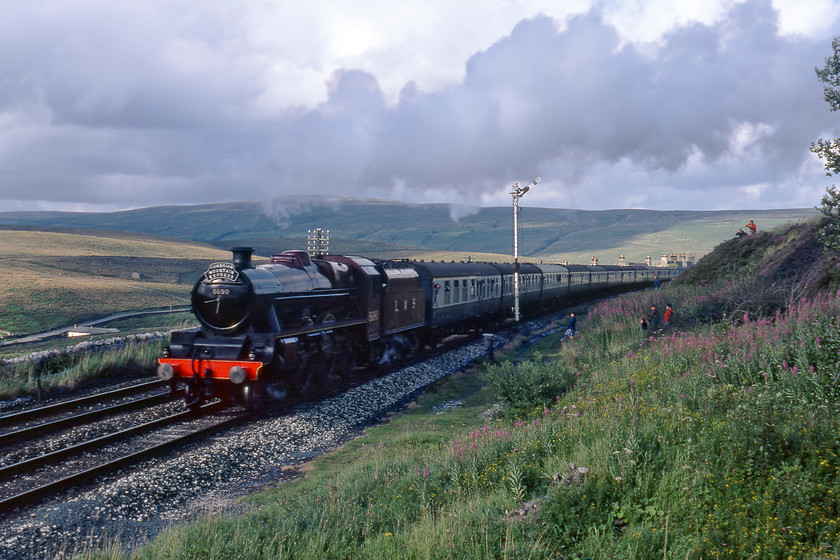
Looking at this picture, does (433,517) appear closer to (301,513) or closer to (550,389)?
(301,513)

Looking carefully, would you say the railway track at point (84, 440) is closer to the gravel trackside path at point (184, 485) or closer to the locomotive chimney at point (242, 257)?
the gravel trackside path at point (184, 485)

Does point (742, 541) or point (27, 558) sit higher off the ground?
point (742, 541)

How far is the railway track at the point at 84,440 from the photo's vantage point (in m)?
9.09

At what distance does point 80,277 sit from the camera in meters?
60.8

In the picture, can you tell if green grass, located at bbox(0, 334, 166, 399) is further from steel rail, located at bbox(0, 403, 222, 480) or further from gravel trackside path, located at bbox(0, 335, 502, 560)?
gravel trackside path, located at bbox(0, 335, 502, 560)

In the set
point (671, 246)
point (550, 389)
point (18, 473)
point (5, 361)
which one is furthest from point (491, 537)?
point (671, 246)

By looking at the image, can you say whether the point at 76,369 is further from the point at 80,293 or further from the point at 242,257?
the point at 80,293

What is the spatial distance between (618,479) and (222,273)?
10452mm

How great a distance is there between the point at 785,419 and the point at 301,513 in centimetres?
586

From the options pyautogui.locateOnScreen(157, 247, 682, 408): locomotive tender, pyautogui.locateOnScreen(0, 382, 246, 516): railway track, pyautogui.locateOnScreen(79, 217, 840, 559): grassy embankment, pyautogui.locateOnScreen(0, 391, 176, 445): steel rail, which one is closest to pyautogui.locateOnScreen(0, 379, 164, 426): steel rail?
pyautogui.locateOnScreen(0, 382, 246, 516): railway track

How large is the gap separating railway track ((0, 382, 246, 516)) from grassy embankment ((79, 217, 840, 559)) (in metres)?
3.05

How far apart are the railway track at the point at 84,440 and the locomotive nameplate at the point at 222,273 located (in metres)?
3.09

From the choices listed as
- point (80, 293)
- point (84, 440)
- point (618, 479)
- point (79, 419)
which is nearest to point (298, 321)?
point (79, 419)

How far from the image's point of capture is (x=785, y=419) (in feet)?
22.0
